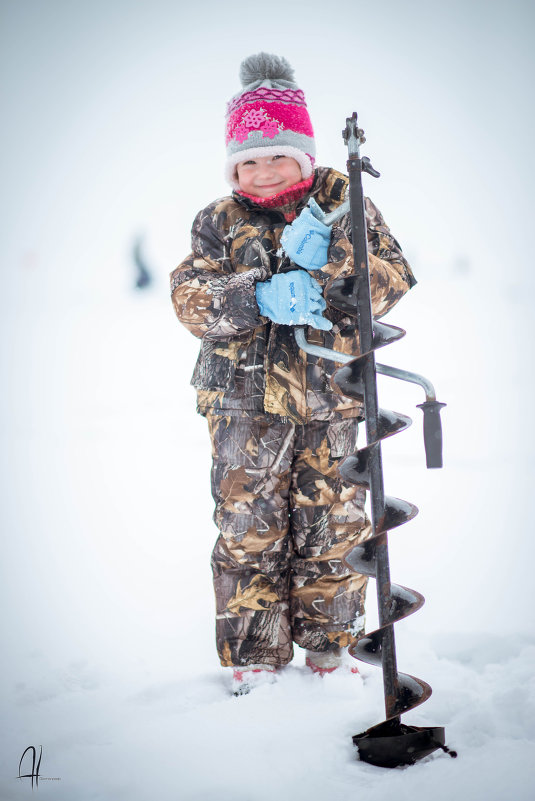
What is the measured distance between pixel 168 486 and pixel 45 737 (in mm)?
2578

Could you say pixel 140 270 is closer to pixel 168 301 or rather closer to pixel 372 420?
pixel 168 301

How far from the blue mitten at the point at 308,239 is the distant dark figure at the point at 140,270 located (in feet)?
8.48

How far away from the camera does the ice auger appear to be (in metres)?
1.07

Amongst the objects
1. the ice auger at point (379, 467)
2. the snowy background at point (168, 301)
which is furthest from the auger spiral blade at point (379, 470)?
the snowy background at point (168, 301)

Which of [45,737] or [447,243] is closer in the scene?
[45,737]

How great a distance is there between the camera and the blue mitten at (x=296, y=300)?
131 centimetres

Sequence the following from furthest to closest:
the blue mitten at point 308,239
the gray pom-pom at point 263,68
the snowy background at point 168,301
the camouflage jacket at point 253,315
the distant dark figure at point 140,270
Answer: the distant dark figure at point 140,270, the snowy background at point 168,301, the gray pom-pom at point 263,68, the camouflage jacket at point 253,315, the blue mitten at point 308,239

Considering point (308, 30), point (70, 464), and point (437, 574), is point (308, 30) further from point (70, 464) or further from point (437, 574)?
point (437, 574)

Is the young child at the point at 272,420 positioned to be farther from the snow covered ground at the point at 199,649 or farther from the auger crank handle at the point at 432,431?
the auger crank handle at the point at 432,431

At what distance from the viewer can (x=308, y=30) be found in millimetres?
4531

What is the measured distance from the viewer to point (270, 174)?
1.49m

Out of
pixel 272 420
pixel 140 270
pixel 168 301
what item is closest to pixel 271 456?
pixel 272 420

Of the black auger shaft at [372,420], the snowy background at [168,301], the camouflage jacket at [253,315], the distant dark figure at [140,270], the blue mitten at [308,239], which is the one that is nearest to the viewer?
the black auger shaft at [372,420]

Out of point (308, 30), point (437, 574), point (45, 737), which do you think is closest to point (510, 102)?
point (308, 30)
